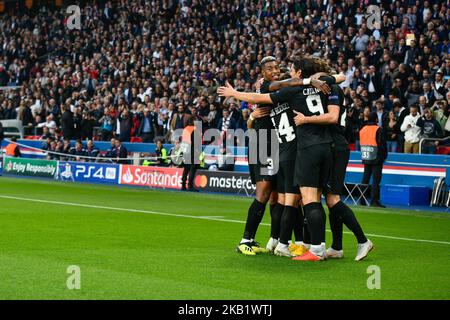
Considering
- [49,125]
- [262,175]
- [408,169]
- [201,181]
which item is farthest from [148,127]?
[262,175]

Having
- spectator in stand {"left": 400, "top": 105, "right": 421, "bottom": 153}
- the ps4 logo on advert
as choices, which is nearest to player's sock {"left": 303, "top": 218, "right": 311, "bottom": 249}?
spectator in stand {"left": 400, "top": 105, "right": 421, "bottom": 153}

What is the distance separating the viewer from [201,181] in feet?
86.6

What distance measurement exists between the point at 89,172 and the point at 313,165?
2062 centimetres

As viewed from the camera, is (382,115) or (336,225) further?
(382,115)

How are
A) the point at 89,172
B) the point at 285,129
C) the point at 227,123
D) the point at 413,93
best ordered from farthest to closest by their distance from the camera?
the point at 89,172
the point at 227,123
the point at 413,93
the point at 285,129

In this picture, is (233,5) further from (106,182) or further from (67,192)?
(67,192)

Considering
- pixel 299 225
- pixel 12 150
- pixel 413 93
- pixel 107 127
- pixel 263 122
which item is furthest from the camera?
pixel 12 150

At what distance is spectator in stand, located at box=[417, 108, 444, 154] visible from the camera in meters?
23.0

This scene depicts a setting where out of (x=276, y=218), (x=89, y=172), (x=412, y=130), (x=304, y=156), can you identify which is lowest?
(x=89, y=172)

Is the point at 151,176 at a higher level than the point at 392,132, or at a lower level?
lower

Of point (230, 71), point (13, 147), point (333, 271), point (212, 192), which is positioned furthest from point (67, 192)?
point (333, 271)

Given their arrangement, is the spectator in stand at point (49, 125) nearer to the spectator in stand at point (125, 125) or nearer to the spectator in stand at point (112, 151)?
the spectator in stand at point (125, 125)

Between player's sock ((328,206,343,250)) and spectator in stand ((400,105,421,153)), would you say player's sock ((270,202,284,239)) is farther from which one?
spectator in stand ((400,105,421,153))

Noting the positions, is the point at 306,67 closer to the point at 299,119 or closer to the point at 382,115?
the point at 299,119
